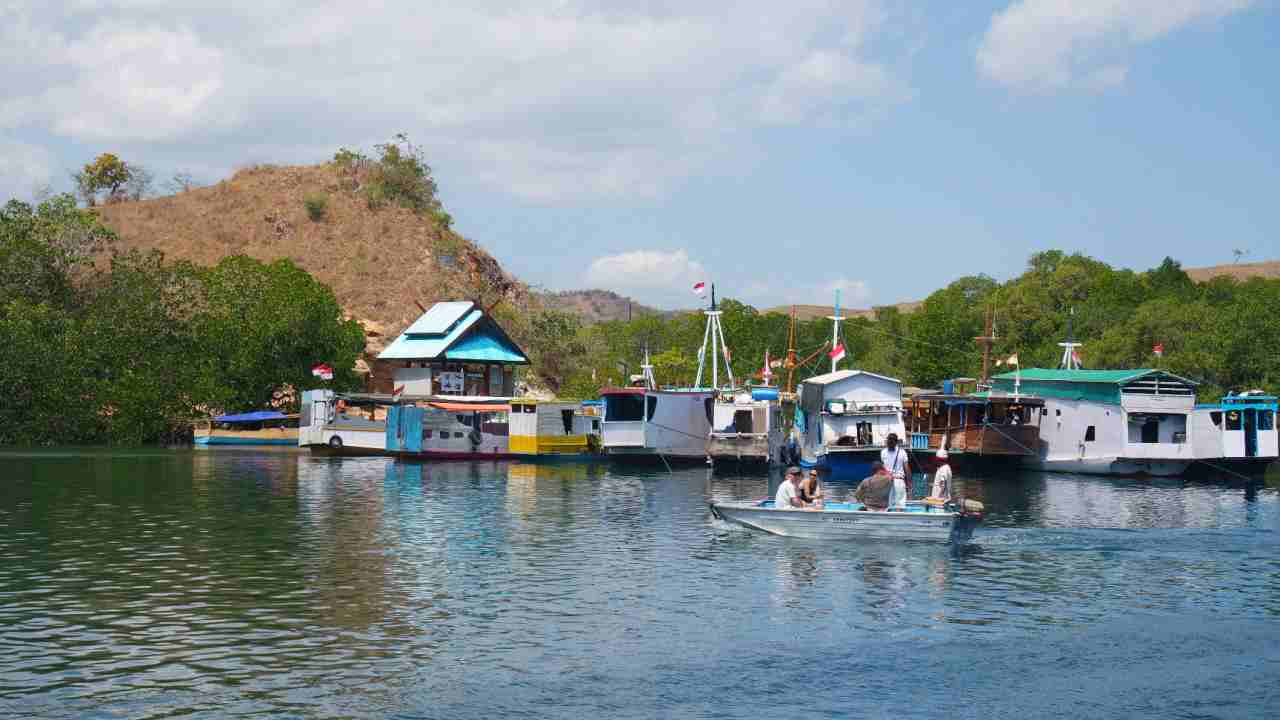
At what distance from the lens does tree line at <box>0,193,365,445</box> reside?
88.4 m

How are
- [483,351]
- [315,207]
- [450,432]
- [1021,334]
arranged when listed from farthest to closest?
1. [315,207]
2. [1021,334]
3. [483,351]
4. [450,432]

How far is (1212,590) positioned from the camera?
105 feet

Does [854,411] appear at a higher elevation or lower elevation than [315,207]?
lower

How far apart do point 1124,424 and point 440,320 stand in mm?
54502

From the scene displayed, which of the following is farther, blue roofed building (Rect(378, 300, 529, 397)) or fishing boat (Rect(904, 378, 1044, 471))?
blue roofed building (Rect(378, 300, 529, 397))

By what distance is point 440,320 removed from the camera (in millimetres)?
101500

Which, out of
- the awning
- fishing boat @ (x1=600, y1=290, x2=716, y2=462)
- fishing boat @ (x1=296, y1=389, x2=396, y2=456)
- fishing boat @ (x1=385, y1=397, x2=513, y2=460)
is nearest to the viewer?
fishing boat @ (x1=600, y1=290, x2=716, y2=462)

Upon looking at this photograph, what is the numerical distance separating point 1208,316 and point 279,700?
96.3m

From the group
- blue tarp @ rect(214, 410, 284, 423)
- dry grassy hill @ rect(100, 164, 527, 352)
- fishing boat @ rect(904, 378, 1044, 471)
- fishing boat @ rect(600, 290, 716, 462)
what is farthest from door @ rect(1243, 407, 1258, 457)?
dry grassy hill @ rect(100, 164, 527, 352)

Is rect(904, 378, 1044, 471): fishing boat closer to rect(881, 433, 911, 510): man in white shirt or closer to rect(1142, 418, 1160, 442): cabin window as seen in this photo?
rect(1142, 418, 1160, 442): cabin window

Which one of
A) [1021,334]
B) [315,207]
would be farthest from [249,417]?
[1021,334]

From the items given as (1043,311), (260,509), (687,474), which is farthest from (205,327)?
(1043,311)

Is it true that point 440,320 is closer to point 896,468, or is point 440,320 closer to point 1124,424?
point 1124,424

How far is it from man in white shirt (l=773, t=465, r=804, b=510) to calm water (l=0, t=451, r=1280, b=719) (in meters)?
1.38
